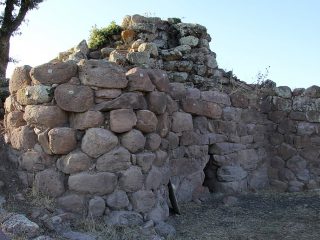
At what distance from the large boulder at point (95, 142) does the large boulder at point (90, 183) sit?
21 cm

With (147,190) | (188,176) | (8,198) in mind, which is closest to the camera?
(8,198)

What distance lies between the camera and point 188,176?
20.6 ft

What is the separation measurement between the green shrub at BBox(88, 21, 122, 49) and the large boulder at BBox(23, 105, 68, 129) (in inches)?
87.7

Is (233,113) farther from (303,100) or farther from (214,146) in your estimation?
(303,100)

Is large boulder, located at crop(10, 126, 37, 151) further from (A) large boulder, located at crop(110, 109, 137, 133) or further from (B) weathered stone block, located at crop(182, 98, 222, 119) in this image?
(B) weathered stone block, located at crop(182, 98, 222, 119)

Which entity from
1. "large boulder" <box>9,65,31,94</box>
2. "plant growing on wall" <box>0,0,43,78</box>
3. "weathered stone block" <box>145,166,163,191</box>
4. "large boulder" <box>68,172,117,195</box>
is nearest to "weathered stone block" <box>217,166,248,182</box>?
"weathered stone block" <box>145,166,163,191</box>

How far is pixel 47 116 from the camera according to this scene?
459 centimetres

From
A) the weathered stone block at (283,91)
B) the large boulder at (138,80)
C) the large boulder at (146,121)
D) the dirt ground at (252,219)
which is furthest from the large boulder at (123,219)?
the weathered stone block at (283,91)

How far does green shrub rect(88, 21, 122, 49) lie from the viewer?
6660 millimetres

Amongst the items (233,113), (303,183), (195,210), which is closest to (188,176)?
(195,210)

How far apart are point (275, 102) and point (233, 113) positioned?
1118 millimetres

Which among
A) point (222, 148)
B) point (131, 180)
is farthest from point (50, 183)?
point (222, 148)

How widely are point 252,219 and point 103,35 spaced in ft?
10.9

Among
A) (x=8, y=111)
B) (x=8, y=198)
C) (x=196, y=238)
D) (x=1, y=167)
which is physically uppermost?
(x=8, y=111)
